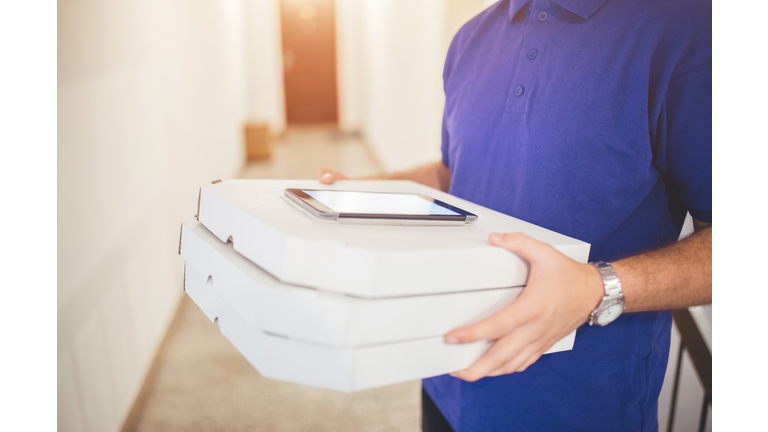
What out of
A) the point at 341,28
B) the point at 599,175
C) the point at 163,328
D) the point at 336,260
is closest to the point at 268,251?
the point at 336,260

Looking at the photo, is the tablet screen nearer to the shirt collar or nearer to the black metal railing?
the shirt collar

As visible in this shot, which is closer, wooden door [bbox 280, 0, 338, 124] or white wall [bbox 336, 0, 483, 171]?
white wall [bbox 336, 0, 483, 171]

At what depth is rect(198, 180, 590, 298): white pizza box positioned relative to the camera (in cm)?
34

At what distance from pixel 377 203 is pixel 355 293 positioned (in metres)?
0.17

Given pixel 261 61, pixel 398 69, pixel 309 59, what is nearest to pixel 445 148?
pixel 398 69

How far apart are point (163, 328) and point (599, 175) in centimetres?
193

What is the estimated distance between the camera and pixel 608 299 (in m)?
0.44

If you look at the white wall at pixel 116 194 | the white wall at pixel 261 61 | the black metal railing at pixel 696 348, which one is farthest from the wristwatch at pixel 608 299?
the white wall at pixel 261 61

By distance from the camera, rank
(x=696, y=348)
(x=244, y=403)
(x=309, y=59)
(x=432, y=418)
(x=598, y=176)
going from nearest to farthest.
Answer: (x=598, y=176)
(x=432, y=418)
(x=696, y=348)
(x=244, y=403)
(x=309, y=59)

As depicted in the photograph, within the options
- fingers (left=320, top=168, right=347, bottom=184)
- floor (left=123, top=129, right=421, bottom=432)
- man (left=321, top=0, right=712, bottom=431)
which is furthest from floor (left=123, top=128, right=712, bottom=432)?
fingers (left=320, top=168, right=347, bottom=184)

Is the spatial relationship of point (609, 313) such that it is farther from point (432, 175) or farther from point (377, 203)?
point (432, 175)

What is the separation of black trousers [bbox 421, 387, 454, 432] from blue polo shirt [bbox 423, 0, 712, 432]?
5 cm
